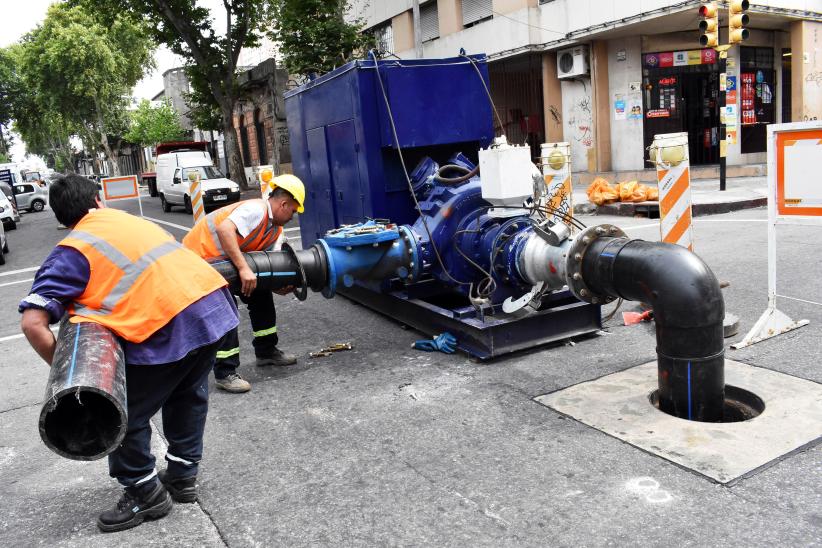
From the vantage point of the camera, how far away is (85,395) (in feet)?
9.14

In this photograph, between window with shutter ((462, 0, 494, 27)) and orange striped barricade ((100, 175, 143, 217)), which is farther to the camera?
window with shutter ((462, 0, 494, 27))

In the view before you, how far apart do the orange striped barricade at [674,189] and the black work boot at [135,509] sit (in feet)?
14.9

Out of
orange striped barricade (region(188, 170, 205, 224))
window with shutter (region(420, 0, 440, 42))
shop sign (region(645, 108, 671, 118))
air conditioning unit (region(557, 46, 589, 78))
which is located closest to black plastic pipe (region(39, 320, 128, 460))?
orange striped barricade (region(188, 170, 205, 224))

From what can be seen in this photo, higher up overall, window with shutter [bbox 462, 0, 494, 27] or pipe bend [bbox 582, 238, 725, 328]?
window with shutter [bbox 462, 0, 494, 27]

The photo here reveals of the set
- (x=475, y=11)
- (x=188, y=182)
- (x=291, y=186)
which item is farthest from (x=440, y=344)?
(x=475, y=11)

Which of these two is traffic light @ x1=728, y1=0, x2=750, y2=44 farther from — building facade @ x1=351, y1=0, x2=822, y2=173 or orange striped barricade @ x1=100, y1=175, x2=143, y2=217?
orange striped barricade @ x1=100, y1=175, x2=143, y2=217

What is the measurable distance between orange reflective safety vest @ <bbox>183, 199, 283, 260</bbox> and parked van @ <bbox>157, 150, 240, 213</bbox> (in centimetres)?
1478

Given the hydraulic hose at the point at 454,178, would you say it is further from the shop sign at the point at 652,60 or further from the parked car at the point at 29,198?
the parked car at the point at 29,198

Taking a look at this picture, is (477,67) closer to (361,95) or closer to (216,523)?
(361,95)

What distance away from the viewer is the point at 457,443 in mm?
3783

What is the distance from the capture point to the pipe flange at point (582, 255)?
4.28 m

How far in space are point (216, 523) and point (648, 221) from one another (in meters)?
9.88

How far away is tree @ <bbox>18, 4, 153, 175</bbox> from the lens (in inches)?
1598

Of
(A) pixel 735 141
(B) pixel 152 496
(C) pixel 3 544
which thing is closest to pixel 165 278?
(B) pixel 152 496
